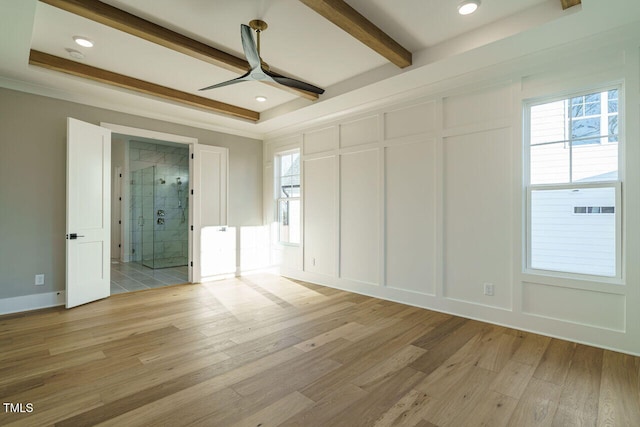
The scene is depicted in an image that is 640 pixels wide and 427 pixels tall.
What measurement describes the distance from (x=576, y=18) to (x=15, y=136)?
5682 mm

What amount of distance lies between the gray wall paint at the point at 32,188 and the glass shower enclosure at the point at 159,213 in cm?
310

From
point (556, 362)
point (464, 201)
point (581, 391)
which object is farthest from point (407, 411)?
point (464, 201)

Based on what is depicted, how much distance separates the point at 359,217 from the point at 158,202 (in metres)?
5.09

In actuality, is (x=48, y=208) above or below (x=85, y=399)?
above

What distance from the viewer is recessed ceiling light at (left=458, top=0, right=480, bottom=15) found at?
2.44 metres

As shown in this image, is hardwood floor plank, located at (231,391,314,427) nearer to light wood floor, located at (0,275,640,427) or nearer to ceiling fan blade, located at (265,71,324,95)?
light wood floor, located at (0,275,640,427)

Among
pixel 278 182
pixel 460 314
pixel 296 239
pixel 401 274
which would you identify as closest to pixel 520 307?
pixel 460 314

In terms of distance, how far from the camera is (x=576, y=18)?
7.89 feet

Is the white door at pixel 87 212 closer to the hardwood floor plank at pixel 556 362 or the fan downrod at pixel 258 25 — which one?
the fan downrod at pixel 258 25

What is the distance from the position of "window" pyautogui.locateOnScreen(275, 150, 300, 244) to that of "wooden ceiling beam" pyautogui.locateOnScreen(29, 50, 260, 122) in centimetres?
107

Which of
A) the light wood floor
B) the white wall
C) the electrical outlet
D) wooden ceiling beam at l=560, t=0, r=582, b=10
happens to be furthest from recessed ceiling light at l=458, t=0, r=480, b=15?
the light wood floor

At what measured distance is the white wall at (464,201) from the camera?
2.69 metres

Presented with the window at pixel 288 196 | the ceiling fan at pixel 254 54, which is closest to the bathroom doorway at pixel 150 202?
the window at pixel 288 196

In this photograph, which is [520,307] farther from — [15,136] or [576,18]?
[15,136]
